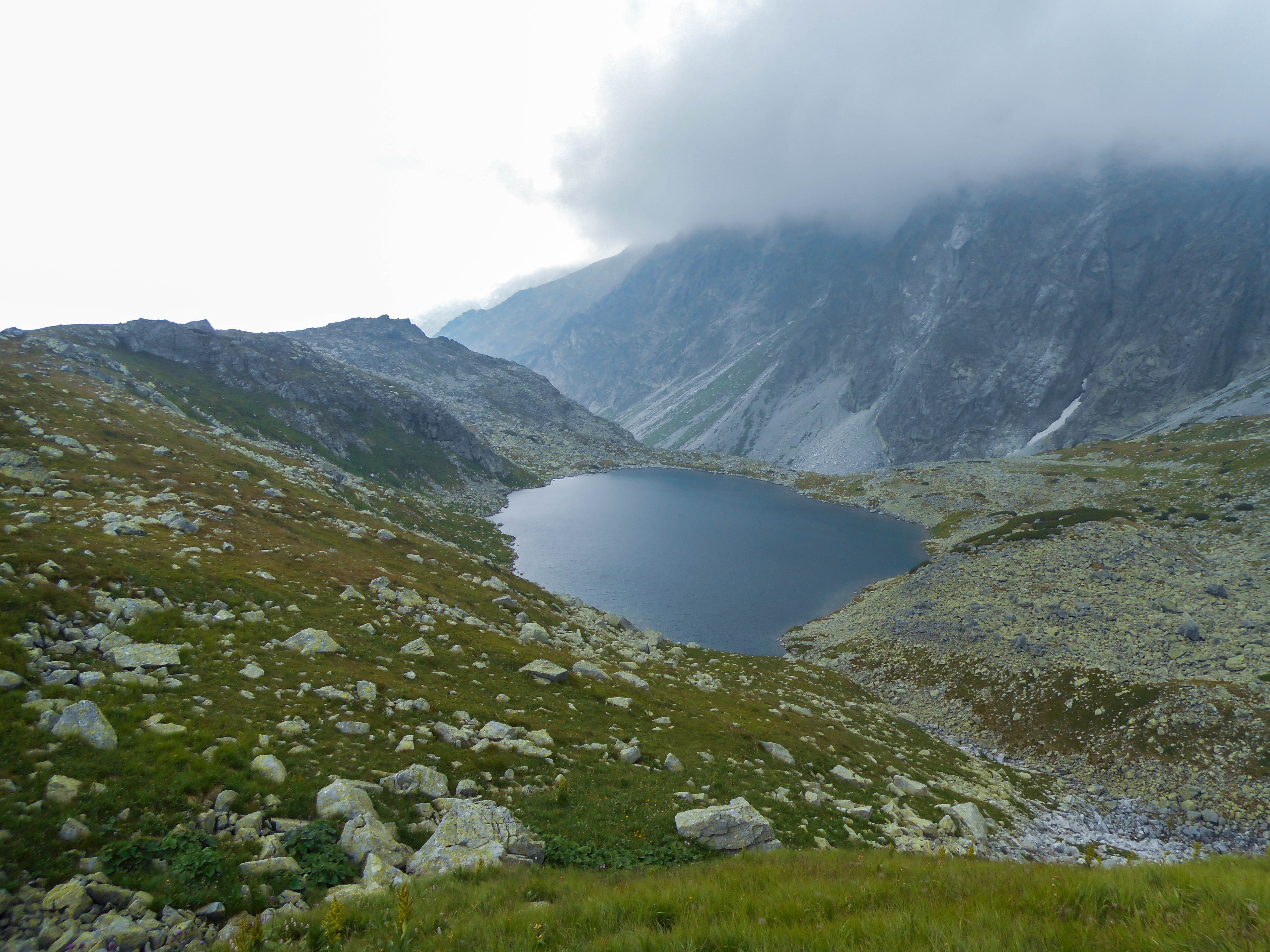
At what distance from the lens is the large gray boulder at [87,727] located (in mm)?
9781

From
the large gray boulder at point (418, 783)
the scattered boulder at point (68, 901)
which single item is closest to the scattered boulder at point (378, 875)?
the large gray boulder at point (418, 783)

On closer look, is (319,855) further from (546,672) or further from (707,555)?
(707,555)

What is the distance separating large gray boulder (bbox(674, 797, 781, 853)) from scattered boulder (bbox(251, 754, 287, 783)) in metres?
9.48

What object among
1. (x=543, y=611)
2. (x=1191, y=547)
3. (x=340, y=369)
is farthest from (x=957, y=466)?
(x=340, y=369)

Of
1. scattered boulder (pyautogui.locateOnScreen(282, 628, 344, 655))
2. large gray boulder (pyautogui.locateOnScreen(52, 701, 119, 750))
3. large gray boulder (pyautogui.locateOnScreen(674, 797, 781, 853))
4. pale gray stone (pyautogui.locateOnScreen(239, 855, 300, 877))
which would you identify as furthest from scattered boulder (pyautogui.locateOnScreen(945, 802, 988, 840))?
large gray boulder (pyautogui.locateOnScreen(52, 701, 119, 750))

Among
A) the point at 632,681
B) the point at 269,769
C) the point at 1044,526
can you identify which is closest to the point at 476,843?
the point at 269,769

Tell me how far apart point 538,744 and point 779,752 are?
11.9m

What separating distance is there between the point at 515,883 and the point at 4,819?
7464 millimetres

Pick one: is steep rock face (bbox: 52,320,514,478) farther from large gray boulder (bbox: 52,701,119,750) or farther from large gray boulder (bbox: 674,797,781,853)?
large gray boulder (bbox: 674,797,781,853)

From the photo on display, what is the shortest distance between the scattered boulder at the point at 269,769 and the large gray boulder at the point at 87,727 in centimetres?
239

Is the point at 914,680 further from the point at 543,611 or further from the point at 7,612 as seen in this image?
the point at 7,612

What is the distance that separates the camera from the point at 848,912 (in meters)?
6.21

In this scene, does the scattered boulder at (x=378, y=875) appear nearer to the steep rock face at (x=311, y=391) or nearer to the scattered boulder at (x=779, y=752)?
the scattered boulder at (x=779, y=752)

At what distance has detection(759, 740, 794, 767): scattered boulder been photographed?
22.6 meters
